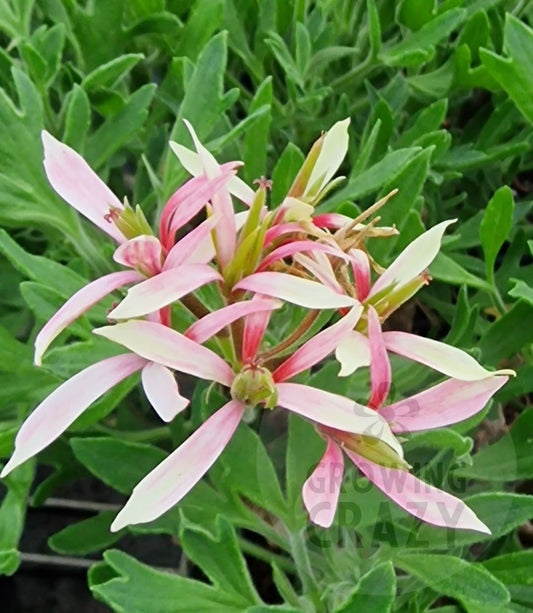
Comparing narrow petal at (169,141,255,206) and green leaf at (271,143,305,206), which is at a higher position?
narrow petal at (169,141,255,206)

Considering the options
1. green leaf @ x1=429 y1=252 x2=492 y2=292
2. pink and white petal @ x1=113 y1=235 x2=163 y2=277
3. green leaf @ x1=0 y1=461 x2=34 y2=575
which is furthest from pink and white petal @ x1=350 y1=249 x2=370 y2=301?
green leaf @ x1=0 y1=461 x2=34 y2=575

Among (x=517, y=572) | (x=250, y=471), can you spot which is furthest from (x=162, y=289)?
(x=517, y=572)

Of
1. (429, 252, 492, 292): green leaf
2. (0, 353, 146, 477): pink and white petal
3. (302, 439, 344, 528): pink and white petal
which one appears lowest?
(429, 252, 492, 292): green leaf

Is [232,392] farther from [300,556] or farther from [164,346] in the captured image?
[300,556]

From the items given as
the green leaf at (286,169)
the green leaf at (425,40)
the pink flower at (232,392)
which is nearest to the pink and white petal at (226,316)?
the pink flower at (232,392)

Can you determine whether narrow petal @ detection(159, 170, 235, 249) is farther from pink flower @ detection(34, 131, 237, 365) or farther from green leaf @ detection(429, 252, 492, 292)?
green leaf @ detection(429, 252, 492, 292)

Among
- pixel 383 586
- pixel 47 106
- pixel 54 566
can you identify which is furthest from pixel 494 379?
pixel 54 566

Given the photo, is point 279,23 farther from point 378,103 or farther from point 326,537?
point 326,537
